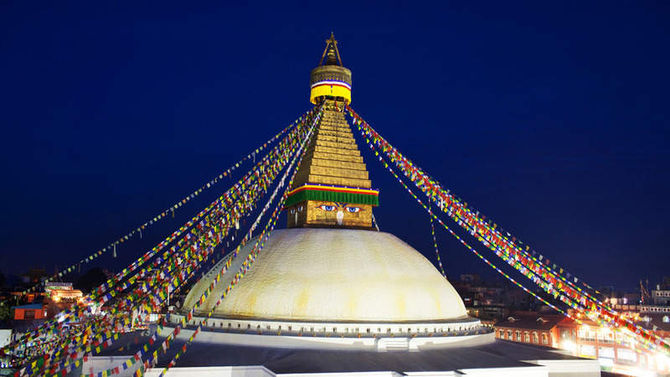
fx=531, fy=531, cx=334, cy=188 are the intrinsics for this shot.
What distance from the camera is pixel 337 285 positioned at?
38.5 feet

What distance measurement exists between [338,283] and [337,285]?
0.19ft

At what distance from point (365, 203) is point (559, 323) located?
69.7ft

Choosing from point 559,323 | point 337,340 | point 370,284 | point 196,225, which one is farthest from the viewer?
point 559,323

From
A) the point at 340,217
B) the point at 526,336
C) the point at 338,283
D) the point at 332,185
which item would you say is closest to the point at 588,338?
the point at 526,336

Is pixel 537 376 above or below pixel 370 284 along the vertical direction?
below

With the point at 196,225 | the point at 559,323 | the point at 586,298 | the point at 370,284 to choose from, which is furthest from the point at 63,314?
the point at 559,323

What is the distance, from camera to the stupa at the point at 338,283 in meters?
11.3

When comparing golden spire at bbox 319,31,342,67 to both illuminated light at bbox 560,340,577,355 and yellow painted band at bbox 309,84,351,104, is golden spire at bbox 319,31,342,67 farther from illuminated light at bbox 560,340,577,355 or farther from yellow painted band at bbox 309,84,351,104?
illuminated light at bbox 560,340,577,355

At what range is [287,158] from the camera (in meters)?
14.8

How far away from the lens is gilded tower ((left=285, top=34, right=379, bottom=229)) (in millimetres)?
14109

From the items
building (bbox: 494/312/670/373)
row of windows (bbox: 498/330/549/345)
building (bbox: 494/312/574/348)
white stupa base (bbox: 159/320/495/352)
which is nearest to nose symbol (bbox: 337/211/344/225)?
white stupa base (bbox: 159/320/495/352)

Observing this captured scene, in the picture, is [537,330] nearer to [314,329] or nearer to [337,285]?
[337,285]

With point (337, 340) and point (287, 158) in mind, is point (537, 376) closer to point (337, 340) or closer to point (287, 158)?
point (337, 340)

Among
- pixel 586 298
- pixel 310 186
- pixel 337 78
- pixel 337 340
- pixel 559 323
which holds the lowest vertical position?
pixel 559 323
